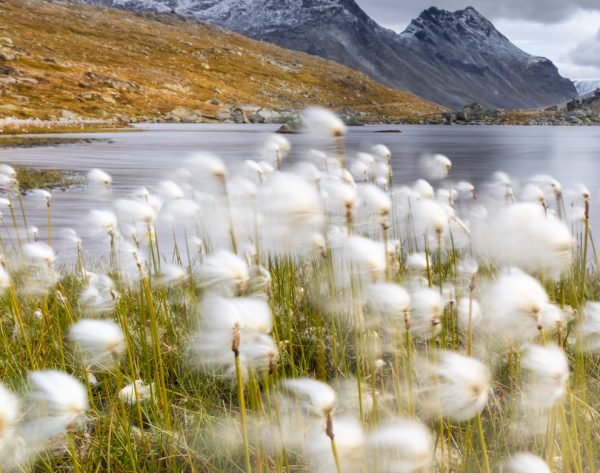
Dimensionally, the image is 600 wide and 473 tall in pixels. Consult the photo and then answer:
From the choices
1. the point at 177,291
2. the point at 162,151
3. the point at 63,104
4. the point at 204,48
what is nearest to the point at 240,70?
the point at 204,48

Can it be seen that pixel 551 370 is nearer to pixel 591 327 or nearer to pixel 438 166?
pixel 591 327

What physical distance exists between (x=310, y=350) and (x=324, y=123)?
4.89ft

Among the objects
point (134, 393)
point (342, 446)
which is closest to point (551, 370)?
point (342, 446)

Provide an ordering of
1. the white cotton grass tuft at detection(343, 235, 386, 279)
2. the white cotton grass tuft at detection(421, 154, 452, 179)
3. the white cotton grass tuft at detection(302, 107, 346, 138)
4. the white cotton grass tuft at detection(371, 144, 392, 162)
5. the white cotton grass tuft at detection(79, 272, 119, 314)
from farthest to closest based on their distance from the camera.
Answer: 1. the white cotton grass tuft at detection(371, 144, 392, 162)
2. the white cotton grass tuft at detection(421, 154, 452, 179)
3. the white cotton grass tuft at detection(79, 272, 119, 314)
4. the white cotton grass tuft at detection(302, 107, 346, 138)
5. the white cotton grass tuft at detection(343, 235, 386, 279)

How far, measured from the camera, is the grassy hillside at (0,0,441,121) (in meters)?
62.7

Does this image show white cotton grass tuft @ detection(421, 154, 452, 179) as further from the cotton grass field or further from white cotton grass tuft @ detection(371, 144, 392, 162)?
white cotton grass tuft @ detection(371, 144, 392, 162)

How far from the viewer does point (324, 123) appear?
6.05 feet

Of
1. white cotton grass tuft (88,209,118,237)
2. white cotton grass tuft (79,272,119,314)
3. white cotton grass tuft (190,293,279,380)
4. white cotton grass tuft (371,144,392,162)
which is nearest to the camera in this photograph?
white cotton grass tuft (190,293,279,380)

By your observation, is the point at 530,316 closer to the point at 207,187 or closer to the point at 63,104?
the point at 207,187

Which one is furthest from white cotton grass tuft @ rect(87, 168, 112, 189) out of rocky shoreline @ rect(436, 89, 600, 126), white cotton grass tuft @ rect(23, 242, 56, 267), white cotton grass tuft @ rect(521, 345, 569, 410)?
rocky shoreline @ rect(436, 89, 600, 126)

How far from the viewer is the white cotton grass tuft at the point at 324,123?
1.82m

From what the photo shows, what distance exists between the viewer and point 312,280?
358 cm

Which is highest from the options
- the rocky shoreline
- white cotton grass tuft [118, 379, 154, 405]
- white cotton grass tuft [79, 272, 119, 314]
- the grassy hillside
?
the grassy hillside

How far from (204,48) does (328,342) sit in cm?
13110
